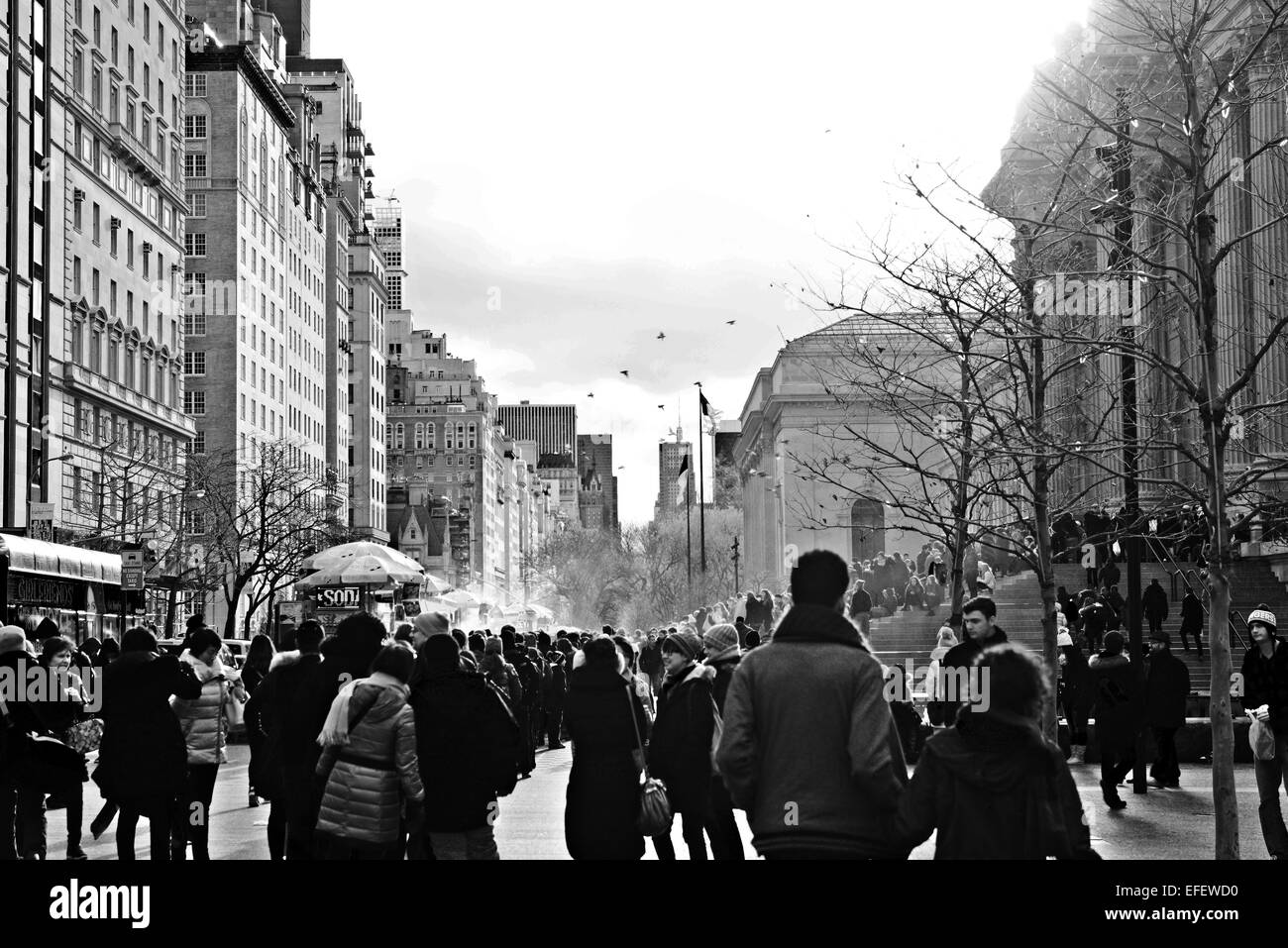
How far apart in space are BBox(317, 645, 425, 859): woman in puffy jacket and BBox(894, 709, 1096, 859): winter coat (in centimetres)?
350

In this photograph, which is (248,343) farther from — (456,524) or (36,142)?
(456,524)

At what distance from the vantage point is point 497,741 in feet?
29.6

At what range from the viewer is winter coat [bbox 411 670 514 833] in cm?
893

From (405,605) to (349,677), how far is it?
28086mm

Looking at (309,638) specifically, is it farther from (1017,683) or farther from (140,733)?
(1017,683)

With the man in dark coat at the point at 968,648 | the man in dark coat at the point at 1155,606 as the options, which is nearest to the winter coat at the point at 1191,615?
the man in dark coat at the point at 1155,606

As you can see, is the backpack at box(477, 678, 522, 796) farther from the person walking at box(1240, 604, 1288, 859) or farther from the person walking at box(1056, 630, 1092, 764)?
the person walking at box(1056, 630, 1092, 764)

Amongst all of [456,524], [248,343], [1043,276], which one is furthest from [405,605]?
[456,524]

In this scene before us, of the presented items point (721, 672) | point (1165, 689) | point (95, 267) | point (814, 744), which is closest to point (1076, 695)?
point (1165, 689)

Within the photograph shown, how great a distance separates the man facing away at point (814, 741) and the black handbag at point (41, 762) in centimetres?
705

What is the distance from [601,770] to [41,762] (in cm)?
461

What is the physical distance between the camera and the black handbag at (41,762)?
38.0 ft

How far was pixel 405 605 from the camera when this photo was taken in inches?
1481
